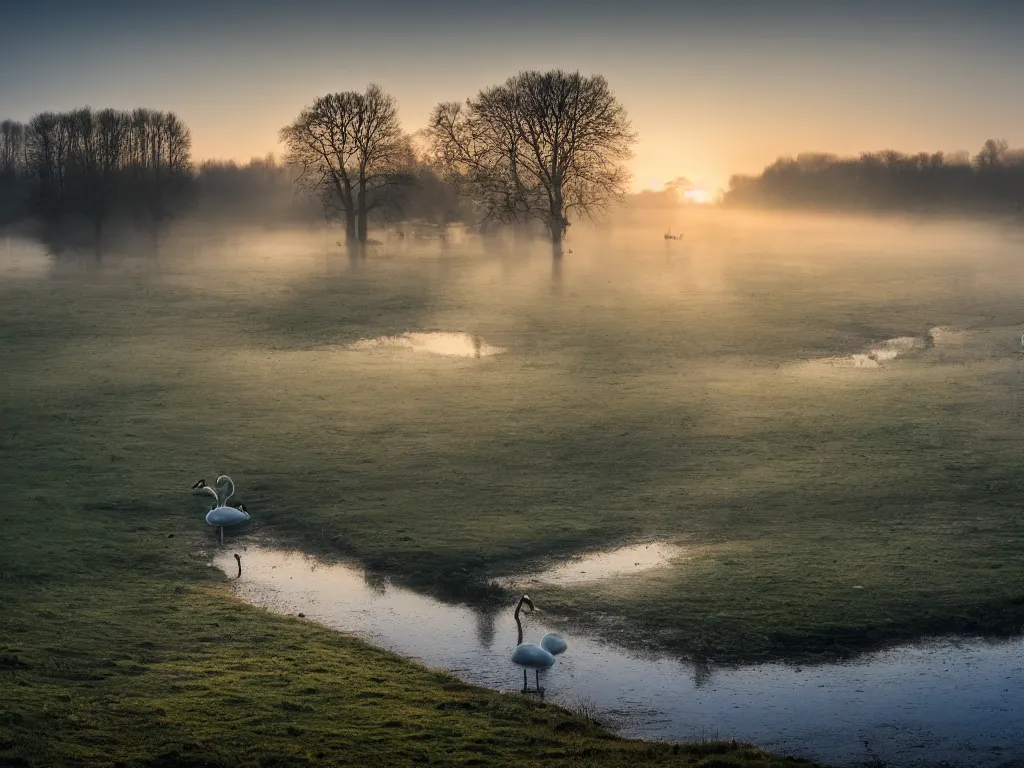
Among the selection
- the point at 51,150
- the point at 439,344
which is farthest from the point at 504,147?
the point at 51,150

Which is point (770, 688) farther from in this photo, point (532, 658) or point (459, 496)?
point (459, 496)

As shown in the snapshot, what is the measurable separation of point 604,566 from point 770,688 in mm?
6651

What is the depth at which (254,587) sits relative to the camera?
2491 cm

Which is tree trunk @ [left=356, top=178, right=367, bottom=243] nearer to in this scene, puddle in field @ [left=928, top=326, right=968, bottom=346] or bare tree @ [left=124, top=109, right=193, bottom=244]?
bare tree @ [left=124, top=109, right=193, bottom=244]

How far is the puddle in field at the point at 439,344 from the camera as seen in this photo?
56969mm

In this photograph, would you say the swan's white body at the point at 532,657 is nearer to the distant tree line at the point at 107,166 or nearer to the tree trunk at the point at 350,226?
the tree trunk at the point at 350,226

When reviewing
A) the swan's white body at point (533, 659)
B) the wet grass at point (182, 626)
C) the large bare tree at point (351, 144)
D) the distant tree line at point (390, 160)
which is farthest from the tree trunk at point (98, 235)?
the swan's white body at point (533, 659)

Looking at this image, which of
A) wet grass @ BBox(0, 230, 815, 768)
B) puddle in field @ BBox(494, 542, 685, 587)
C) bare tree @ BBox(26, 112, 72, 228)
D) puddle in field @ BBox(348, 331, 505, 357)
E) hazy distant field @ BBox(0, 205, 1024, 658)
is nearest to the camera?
wet grass @ BBox(0, 230, 815, 768)

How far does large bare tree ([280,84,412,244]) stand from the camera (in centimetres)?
11106

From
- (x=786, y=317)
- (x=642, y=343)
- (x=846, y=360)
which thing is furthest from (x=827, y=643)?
(x=786, y=317)

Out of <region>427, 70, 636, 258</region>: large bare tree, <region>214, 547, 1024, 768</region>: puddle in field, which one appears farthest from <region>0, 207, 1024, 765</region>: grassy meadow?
<region>427, 70, 636, 258</region>: large bare tree

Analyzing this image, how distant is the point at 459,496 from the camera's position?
102 feet

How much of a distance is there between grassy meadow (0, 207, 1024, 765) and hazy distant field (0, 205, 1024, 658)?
14cm

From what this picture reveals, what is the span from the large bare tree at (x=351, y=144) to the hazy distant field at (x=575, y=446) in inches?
1453
